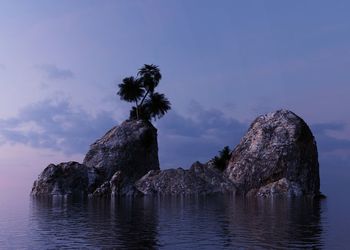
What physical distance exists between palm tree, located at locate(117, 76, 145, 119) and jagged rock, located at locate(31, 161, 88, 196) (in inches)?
804

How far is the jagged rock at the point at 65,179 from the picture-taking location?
4427 inches

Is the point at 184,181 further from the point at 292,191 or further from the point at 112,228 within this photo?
the point at 112,228

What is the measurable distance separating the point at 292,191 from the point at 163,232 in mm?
58780

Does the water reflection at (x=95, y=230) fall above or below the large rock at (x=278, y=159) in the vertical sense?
below

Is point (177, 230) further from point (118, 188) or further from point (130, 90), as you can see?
point (130, 90)

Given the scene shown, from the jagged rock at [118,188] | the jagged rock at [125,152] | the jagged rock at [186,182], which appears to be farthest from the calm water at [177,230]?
the jagged rock at [125,152]

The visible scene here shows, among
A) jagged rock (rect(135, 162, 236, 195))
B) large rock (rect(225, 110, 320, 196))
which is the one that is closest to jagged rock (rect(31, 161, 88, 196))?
jagged rock (rect(135, 162, 236, 195))

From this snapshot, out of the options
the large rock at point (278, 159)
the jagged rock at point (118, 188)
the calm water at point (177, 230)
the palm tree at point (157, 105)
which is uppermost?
the palm tree at point (157, 105)

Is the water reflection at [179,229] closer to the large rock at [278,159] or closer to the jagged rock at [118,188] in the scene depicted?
the jagged rock at [118,188]

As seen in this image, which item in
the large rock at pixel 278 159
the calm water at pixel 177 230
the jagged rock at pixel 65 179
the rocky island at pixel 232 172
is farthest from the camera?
the jagged rock at pixel 65 179

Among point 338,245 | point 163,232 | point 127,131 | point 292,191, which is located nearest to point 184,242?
point 163,232

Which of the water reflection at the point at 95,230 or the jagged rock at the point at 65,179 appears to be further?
the jagged rock at the point at 65,179

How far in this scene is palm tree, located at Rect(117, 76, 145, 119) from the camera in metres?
124

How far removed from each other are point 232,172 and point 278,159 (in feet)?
33.4
